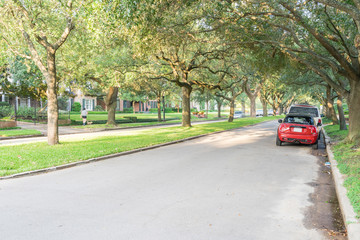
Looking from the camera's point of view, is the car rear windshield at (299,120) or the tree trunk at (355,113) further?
the car rear windshield at (299,120)

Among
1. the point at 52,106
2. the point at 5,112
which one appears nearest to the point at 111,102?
the point at 5,112

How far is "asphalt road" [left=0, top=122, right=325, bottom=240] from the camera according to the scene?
4363 millimetres

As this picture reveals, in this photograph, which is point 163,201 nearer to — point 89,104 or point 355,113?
point 355,113

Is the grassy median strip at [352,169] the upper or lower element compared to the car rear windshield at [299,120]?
lower

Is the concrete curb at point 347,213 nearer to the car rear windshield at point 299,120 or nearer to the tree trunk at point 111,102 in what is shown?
the car rear windshield at point 299,120

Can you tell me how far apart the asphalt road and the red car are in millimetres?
3840

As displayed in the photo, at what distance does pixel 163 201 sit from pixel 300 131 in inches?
379

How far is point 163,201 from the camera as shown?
5738 millimetres

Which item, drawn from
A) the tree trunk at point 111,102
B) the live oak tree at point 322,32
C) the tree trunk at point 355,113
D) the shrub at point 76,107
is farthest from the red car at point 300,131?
the shrub at point 76,107

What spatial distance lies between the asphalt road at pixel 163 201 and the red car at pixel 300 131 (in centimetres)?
384

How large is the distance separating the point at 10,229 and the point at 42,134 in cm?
1711

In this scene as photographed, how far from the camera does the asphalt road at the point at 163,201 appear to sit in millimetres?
4363

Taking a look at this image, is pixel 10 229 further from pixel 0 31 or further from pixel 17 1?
pixel 0 31

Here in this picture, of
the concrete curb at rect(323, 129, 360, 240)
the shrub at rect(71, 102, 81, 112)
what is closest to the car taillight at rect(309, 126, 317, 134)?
the concrete curb at rect(323, 129, 360, 240)
